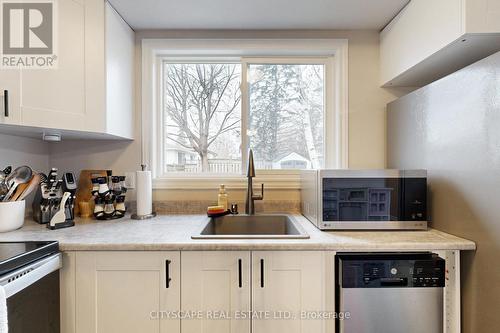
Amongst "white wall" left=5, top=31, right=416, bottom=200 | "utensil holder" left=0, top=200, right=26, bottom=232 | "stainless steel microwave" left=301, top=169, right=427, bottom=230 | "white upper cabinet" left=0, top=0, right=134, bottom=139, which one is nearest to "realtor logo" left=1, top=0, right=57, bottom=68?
"white upper cabinet" left=0, top=0, right=134, bottom=139

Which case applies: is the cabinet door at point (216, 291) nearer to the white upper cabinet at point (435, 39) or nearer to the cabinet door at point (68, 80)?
the cabinet door at point (68, 80)

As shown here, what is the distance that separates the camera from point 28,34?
1254 mm

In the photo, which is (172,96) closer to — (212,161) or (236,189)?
(212,161)

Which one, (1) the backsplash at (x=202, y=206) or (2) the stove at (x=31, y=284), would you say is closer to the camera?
(2) the stove at (x=31, y=284)

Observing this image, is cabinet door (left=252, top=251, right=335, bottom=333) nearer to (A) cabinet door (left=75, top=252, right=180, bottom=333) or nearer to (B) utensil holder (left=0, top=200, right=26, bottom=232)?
(A) cabinet door (left=75, top=252, right=180, bottom=333)

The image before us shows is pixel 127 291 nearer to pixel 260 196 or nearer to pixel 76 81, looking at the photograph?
pixel 260 196

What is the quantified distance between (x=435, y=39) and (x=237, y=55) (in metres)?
1.18

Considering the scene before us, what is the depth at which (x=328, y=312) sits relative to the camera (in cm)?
115

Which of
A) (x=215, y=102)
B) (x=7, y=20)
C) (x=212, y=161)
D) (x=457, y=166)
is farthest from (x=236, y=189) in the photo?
(x=7, y=20)

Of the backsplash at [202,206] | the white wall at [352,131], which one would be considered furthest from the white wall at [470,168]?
the backsplash at [202,206]

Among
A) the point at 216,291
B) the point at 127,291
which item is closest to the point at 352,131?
the point at 216,291

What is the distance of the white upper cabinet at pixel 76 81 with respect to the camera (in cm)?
119

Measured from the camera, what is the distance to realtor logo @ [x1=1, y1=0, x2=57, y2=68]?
1193 millimetres

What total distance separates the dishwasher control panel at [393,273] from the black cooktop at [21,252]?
1215mm
